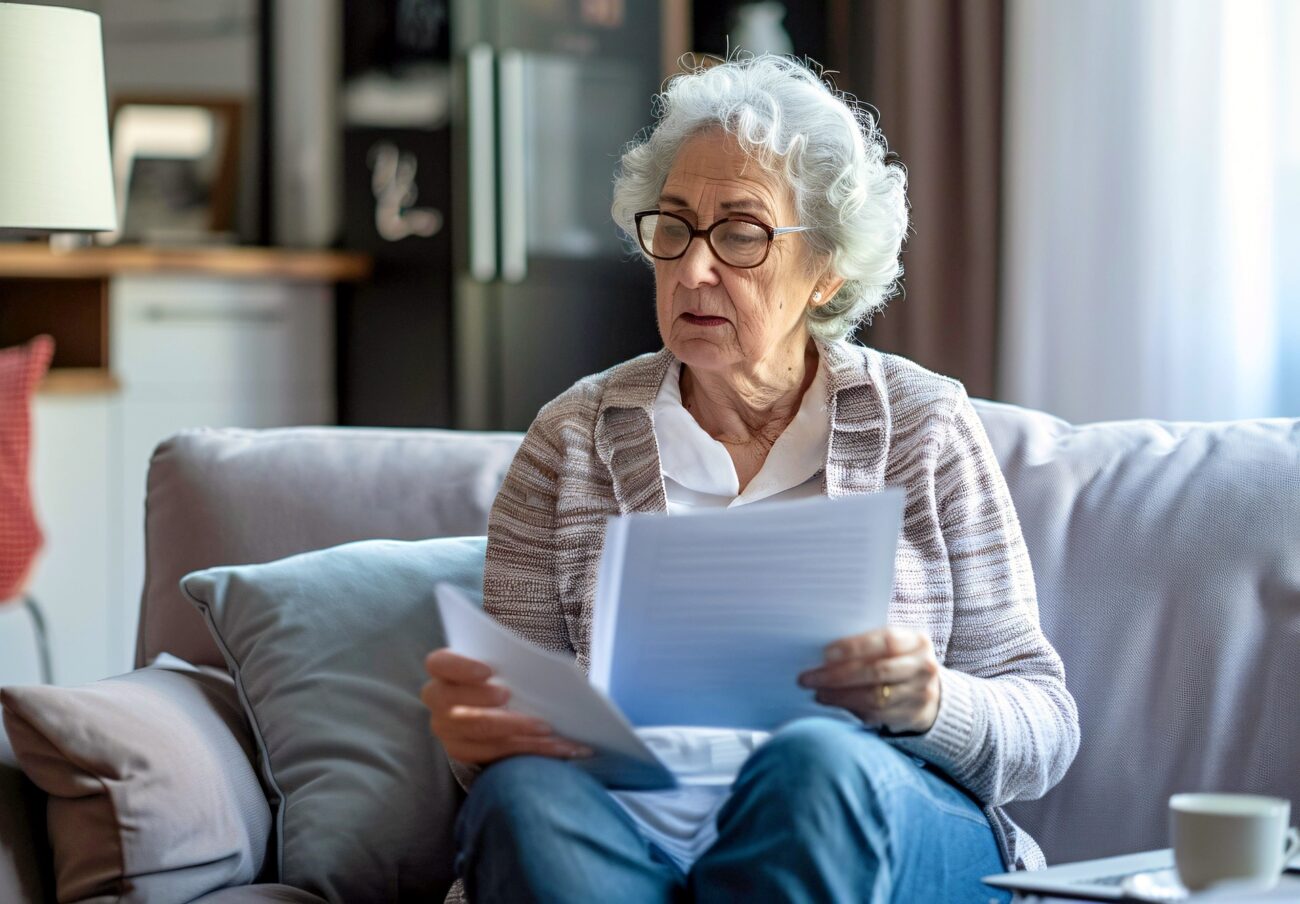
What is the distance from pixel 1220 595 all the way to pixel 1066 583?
15 centimetres

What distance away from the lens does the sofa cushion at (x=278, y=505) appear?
188cm

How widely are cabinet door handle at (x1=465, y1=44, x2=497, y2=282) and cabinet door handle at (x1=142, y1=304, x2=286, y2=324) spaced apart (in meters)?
0.58

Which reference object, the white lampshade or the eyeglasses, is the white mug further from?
the white lampshade

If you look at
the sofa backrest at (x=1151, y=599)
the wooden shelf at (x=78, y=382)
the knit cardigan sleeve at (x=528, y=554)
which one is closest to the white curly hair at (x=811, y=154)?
the sofa backrest at (x=1151, y=599)

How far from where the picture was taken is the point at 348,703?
1.68 metres

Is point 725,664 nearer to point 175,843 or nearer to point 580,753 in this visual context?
point 580,753

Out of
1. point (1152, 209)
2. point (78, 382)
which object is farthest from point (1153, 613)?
point (78, 382)

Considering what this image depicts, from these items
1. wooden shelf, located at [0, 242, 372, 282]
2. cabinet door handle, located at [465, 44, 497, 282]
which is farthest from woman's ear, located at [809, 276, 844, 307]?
wooden shelf, located at [0, 242, 372, 282]

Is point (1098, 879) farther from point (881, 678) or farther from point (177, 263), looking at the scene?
point (177, 263)

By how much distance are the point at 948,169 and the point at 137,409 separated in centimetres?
197

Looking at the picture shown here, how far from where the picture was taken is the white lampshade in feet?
6.48

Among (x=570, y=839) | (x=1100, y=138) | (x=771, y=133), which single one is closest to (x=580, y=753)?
(x=570, y=839)

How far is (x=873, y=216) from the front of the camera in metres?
1.77

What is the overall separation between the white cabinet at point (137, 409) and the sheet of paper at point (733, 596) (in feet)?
8.90
